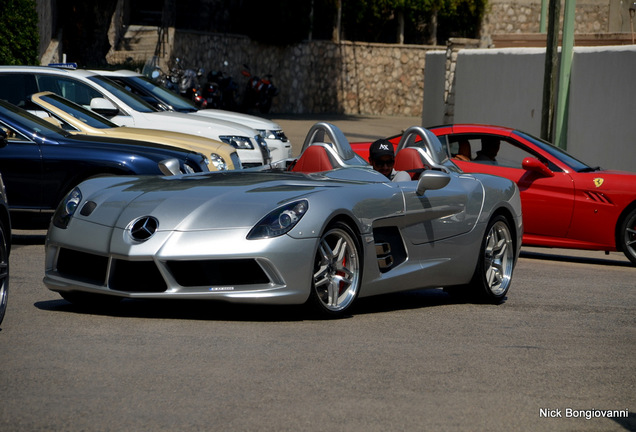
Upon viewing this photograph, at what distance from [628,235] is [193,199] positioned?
708cm

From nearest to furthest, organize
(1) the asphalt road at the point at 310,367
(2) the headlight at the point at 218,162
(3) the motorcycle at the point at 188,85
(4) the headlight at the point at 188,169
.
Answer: (1) the asphalt road at the point at 310,367 < (4) the headlight at the point at 188,169 < (2) the headlight at the point at 218,162 < (3) the motorcycle at the point at 188,85

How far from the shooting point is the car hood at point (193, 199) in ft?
23.2

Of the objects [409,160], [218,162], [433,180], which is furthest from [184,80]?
[433,180]

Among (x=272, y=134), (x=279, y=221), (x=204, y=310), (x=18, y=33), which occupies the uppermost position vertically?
(x=18, y=33)

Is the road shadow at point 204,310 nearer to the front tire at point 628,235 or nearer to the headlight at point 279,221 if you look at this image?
the headlight at point 279,221

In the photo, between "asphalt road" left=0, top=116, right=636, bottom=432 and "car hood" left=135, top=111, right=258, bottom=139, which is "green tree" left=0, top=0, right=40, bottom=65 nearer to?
"car hood" left=135, top=111, right=258, bottom=139

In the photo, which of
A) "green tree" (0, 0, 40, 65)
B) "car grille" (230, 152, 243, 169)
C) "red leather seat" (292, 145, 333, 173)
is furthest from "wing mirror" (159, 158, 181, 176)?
"green tree" (0, 0, 40, 65)

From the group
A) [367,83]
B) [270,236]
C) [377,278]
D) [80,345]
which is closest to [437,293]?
[377,278]

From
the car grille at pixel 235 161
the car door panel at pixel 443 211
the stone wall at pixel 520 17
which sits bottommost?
the car grille at pixel 235 161

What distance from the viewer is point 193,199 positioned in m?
7.25

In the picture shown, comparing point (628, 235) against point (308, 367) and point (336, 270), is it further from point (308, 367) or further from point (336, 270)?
point (308, 367)

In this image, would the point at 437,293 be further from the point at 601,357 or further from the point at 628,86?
the point at 628,86

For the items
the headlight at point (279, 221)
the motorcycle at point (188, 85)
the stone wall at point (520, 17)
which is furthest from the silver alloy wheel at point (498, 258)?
the stone wall at point (520, 17)

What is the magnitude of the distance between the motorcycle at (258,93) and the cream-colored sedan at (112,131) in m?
23.2
